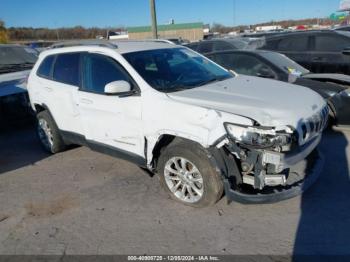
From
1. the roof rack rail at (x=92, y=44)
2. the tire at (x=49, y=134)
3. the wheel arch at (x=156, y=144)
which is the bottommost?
the tire at (x=49, y=134)

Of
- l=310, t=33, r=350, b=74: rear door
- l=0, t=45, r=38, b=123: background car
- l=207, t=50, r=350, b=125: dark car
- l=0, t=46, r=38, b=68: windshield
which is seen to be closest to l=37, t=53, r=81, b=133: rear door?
l=0, t=45, r=38, b=123: background car

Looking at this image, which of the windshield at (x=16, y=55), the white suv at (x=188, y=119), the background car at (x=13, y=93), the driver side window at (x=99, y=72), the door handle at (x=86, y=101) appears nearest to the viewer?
the white suv at (x=188, y=119)

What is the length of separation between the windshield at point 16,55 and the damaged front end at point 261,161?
6802mm

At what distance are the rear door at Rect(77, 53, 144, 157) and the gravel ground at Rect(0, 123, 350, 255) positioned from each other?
591mm

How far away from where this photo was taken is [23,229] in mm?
3580

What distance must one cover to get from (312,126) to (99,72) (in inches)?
104

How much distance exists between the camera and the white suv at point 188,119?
3158mm

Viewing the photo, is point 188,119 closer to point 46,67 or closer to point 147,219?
point 147,219

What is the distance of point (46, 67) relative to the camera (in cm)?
547

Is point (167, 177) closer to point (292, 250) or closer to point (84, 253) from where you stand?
point (84, 253)

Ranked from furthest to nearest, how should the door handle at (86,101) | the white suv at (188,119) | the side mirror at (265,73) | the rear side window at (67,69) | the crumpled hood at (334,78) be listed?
the side mirror at (265,73) < the crumpled hood at (334,78) < the rear side window at (67,69) < the door handle at (86,101) < the white suv at (188,119)

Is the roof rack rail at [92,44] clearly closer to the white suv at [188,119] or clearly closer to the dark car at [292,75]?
the white suv at [188,119]

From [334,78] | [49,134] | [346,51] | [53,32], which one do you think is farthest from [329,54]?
[53,32]

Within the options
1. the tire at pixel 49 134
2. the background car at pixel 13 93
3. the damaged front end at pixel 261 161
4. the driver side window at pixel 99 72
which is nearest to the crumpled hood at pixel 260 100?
the damaged front end at pixel 261 161
